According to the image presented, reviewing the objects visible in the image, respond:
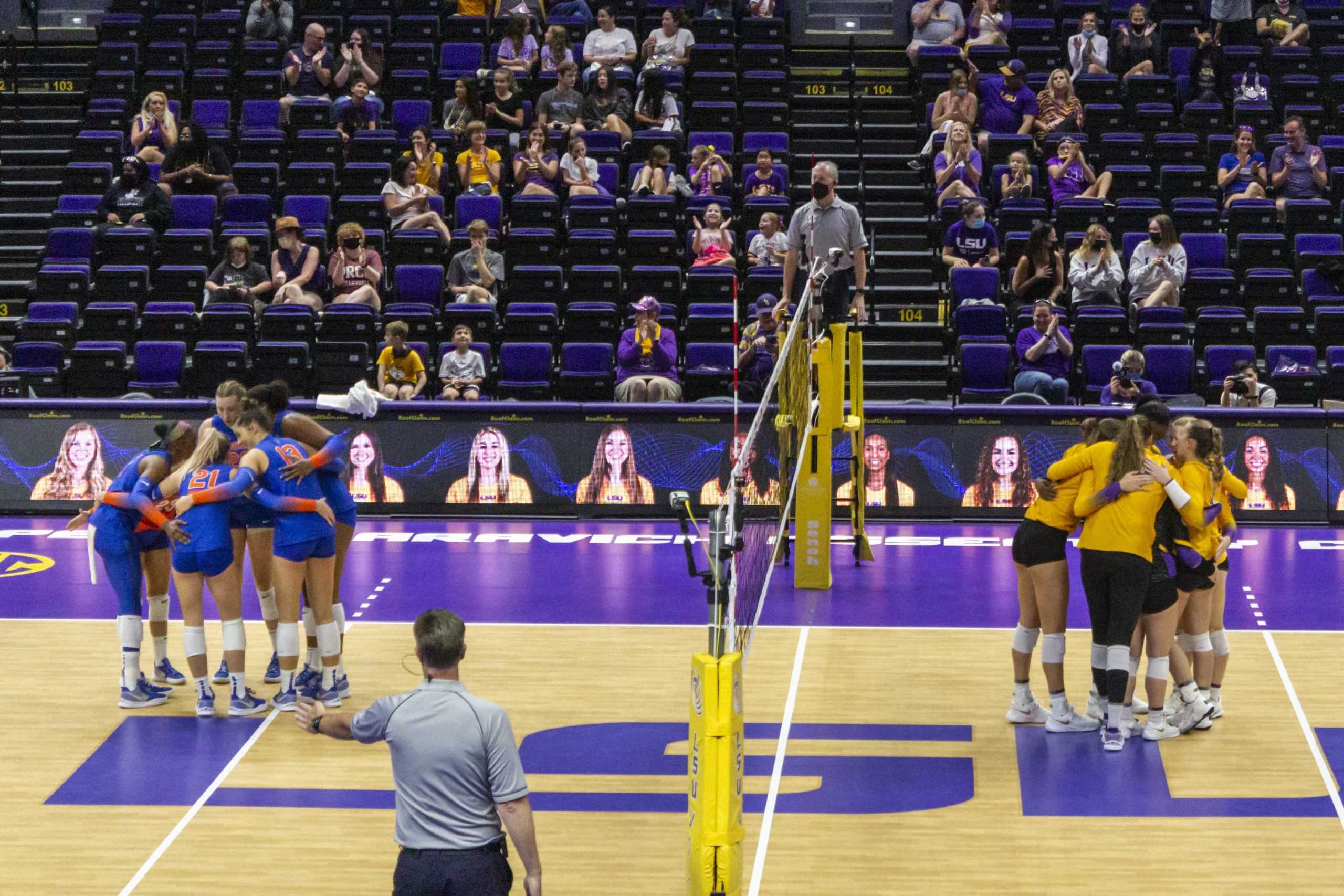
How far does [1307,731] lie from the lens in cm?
996

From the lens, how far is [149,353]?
17703 millimetres

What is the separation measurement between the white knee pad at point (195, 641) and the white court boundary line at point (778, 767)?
3.59 meters

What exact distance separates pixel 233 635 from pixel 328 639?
0.57 meters

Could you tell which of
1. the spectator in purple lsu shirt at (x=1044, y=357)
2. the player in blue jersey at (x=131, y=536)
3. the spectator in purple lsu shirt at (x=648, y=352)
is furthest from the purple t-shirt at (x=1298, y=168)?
the player in blue jersey at (x=131, y=536)

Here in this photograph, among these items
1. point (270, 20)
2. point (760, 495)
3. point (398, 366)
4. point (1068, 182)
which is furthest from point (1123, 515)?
point (270, 20)

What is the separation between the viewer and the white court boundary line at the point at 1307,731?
29.0 ft

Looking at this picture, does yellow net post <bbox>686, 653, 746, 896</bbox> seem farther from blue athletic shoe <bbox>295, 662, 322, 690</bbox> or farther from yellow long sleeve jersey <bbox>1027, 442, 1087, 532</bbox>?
blue athletic shoe <bbox>295, 662, 322, 690</bbox>

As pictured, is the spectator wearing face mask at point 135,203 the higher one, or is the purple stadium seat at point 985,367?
the spectator wearing face mask at point 135,203

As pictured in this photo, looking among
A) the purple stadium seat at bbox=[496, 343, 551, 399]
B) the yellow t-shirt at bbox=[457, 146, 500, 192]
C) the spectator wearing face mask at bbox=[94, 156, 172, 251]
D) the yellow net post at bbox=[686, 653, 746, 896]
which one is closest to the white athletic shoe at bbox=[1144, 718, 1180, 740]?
the yellow net post at bbox=[686, 653, 746, 896]

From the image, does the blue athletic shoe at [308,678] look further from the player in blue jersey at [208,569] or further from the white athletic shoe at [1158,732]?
the white athletic shoe at [1158,732]

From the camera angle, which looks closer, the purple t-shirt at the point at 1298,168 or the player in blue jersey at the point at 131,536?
the player in blue jersey at the point at 131,536

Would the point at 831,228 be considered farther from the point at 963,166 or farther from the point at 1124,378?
the point at 963,166

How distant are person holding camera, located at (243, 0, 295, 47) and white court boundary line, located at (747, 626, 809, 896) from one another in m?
13.8

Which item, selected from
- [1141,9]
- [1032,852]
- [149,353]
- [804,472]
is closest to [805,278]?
[804,472]
